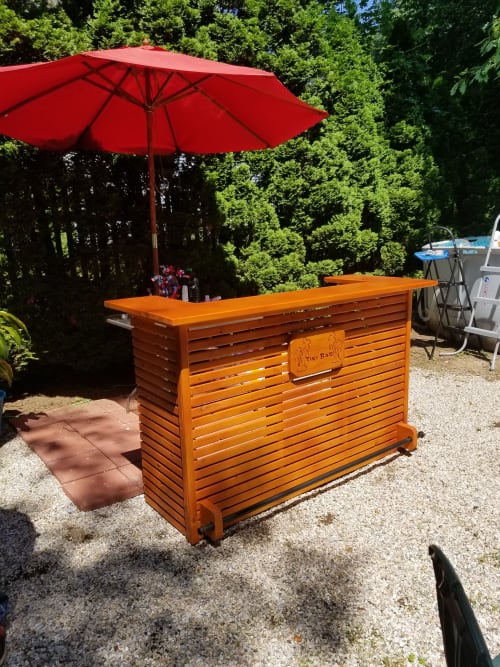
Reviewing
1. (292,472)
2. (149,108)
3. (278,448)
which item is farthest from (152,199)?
(292,472)

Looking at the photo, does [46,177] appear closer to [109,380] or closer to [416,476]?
[109,380]

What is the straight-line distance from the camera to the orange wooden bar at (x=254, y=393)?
7.88ft

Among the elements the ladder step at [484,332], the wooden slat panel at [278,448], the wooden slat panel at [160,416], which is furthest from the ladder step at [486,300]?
the wooden slat panel at [160,416]

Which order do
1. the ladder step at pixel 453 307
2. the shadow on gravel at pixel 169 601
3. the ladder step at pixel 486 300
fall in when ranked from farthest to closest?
the ladder step at pixel 453 307, the ladder step at pixel 486 300, the shadow on gravel at pixel 169 601

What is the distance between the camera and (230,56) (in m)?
5.41

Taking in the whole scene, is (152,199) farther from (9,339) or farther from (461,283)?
(461,283)

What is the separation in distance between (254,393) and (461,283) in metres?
4.50

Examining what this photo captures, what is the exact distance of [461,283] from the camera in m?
6.11

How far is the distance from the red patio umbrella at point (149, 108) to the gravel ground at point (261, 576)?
2407 mm

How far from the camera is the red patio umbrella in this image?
10.0ft

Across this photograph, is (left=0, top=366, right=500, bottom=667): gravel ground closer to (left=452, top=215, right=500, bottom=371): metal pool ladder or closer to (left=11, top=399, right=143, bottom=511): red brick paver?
(left=11, top=399, right=143, bottom=511): red brick paver

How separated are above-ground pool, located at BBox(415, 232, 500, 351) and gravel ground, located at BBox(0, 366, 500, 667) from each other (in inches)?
128

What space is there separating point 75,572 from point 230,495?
0.84 meters

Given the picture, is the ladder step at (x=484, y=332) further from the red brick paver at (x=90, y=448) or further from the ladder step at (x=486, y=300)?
the red brick paver at (x=90, y=448)
